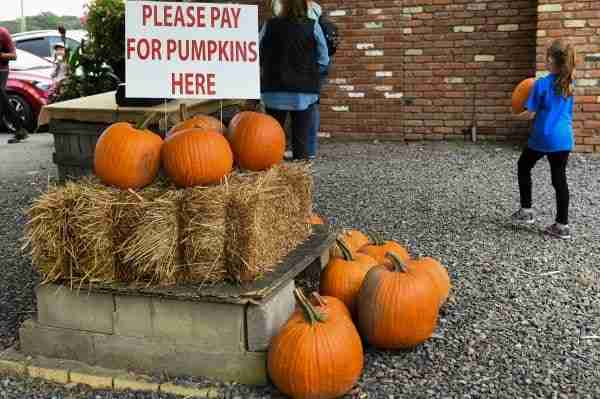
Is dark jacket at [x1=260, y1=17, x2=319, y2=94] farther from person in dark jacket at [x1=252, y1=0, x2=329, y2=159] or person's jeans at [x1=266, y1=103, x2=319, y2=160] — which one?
person's jeans at [x1=266, y1=103, x2=319, y2=160]

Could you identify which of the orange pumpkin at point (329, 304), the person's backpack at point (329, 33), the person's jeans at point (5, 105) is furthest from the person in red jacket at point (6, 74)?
the orange pumpkin at point (329, 304)

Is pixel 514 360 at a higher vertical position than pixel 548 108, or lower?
lower

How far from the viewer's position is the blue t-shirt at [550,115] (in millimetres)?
5727

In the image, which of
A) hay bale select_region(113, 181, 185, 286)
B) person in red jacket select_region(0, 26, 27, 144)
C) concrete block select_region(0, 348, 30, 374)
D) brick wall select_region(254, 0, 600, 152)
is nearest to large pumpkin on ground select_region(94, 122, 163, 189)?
hay bale select_region(113, 181, 185, 286)

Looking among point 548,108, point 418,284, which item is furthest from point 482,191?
point 418,284

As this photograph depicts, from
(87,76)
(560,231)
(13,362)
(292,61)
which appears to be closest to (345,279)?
(13,362)

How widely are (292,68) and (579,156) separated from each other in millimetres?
3979

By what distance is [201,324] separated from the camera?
11.7 ft

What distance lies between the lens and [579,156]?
8820mm

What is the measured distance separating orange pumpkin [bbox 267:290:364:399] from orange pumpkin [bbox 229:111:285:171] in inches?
35.2

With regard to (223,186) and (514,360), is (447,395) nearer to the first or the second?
(514,360)

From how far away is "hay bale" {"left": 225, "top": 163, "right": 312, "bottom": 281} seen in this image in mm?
3578

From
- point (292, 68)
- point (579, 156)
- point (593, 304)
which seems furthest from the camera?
point (579, 156)

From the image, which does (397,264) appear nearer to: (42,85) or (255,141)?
(255,141)
